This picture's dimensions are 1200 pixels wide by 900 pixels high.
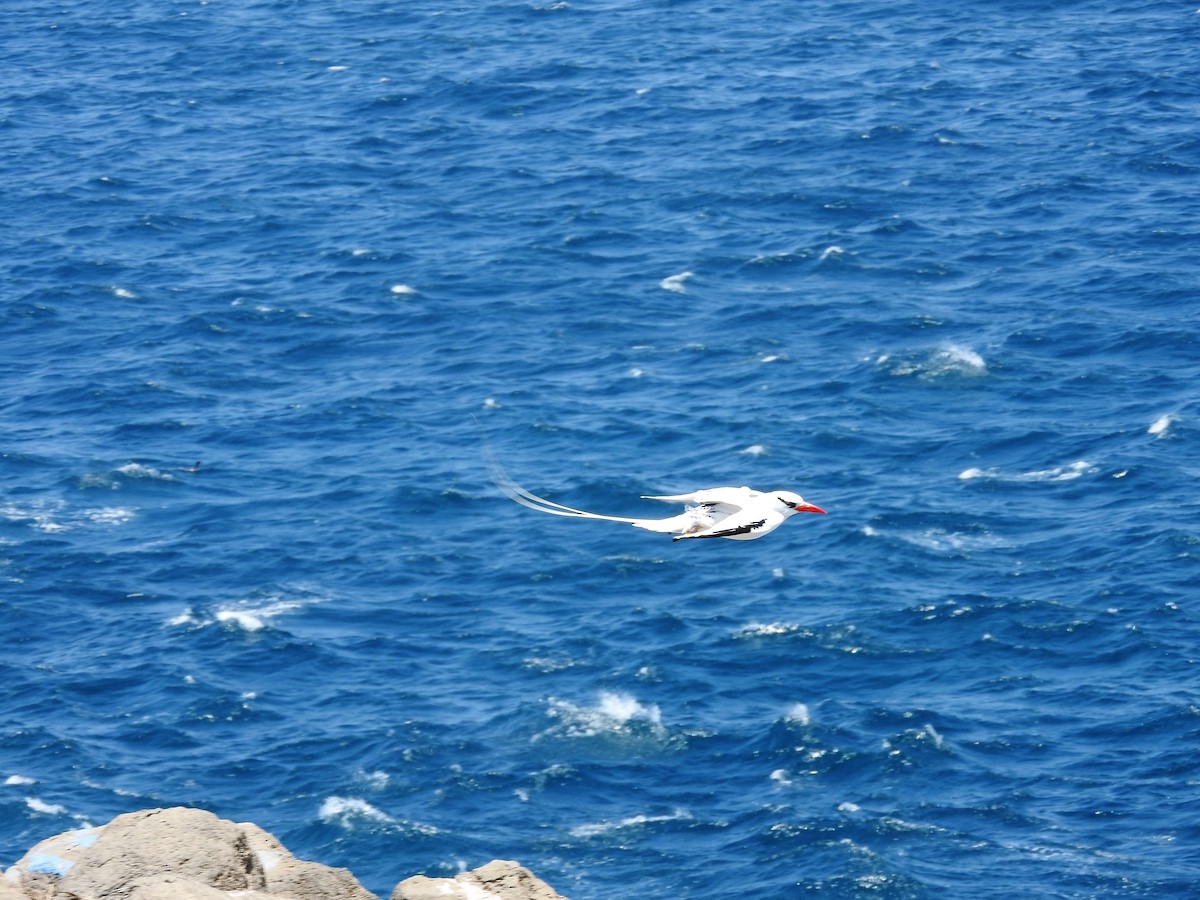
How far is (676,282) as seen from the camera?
15300 centimetres

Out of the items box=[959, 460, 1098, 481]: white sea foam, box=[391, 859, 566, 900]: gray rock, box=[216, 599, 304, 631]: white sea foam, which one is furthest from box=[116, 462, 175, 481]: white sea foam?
box=[391, 859, 566, 900]: gray rock

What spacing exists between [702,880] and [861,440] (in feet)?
143

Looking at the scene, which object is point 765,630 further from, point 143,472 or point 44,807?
point 143,472

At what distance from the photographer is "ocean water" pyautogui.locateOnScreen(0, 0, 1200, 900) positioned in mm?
101875

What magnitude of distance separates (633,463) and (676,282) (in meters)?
27.9

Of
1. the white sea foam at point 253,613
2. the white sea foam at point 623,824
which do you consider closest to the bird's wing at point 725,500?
the white sea foam at point 623,824

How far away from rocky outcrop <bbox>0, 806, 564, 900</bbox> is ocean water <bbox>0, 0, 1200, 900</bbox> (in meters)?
38.1

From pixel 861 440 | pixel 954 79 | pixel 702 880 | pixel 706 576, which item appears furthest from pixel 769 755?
pixel 954 79

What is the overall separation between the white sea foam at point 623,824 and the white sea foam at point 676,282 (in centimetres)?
5948

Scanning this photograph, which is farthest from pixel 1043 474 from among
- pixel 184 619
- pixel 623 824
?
pixel 184 619

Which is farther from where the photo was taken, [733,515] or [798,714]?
[798,714]

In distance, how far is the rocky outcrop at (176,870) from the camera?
56.1 m

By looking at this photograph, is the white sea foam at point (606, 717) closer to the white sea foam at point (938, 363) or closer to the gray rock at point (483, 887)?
the white sea foam at point (938, 363)

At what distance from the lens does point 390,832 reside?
99.0 meters
